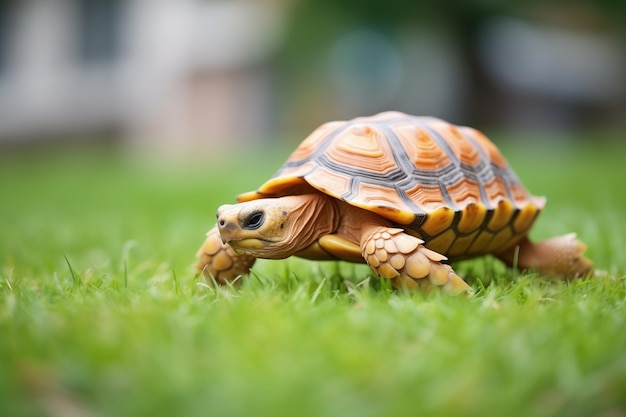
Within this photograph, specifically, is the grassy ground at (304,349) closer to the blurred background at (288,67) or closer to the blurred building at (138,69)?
the blurred background at (288,67)

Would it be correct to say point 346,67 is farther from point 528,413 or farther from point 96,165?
point 528,413

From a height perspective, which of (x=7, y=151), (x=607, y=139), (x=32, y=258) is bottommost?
(x=7, y=151)

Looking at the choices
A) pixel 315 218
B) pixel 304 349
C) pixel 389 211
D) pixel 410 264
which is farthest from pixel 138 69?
pixel 304 349

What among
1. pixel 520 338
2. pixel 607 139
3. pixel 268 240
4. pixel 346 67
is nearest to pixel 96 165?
pixel 346 67

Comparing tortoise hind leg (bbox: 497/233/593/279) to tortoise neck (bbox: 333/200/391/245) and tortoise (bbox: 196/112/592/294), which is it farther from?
tortoise neck (bbox: 333/200/391/245)

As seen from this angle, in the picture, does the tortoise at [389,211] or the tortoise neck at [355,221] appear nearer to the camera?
the tortoise at [389,211]

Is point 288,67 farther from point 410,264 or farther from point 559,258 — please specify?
point 410,264

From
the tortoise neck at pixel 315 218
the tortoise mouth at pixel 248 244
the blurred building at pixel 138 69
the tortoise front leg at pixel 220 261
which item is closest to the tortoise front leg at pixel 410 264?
the tortoise neck at pixel 315 218

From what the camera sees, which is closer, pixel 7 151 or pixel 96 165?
pixel 96 165
